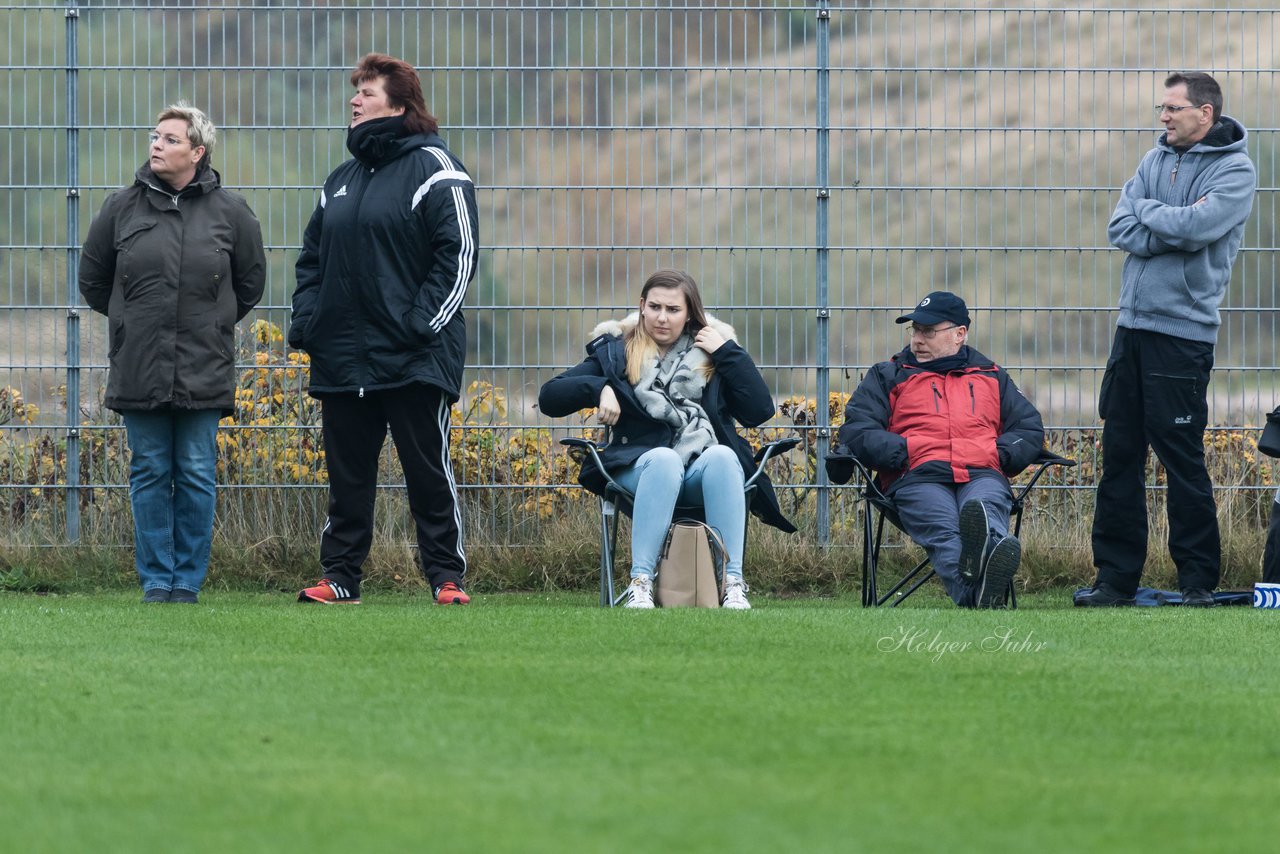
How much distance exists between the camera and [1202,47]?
8219 millimetres

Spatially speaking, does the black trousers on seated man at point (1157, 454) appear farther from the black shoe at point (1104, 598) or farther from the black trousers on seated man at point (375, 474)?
the black trousers on seated man at point (375, 474)

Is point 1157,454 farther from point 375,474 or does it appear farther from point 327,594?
point 327,594

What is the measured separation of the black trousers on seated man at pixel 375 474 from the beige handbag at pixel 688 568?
2.64 feet

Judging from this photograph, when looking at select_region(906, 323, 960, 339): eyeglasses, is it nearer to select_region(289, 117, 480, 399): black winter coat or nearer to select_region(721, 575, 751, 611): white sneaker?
select_region(721, 575, 751, 611): white sneaker

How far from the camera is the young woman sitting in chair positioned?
6.70 m

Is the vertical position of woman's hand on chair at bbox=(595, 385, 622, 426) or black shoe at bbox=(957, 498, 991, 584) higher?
woman's hand on chair at bbox=(595, 385, 622, 426)

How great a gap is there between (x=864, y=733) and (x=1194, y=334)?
3.88 m

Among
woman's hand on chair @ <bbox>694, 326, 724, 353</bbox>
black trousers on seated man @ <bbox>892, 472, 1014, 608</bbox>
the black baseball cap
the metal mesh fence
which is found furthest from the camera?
the metal mesh fence

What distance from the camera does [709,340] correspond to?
6.88m

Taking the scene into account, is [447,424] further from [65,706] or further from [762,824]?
[762,824]

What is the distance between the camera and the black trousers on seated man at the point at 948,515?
6656 millimetres

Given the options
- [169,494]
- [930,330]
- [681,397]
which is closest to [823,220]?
[930,330]

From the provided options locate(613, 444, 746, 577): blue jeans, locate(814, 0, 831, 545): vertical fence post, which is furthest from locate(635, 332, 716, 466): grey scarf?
locate(814, 0, 831, 545): vertical fence post

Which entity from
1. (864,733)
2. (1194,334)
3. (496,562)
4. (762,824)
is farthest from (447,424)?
(762,824)
